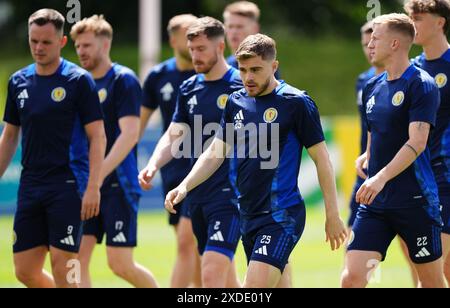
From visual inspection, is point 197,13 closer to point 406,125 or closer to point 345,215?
point 345,215

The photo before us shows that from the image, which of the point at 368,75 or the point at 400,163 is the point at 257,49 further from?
the point at 368,75

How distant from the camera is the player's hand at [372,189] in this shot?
701 cm

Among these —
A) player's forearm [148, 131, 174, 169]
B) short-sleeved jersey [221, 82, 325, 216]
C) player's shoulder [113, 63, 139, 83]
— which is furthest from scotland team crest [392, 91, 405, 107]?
player's shoulder [113, 63, 139, 83]

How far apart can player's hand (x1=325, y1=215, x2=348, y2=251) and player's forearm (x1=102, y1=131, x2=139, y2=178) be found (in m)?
Answer: 2.77

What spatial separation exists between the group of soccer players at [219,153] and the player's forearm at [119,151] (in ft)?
0.04

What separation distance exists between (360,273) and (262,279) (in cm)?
85

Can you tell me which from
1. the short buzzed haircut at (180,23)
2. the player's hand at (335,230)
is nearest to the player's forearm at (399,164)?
the player's hand at (335,230)

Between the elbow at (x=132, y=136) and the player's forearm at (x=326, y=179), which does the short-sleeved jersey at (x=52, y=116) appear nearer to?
the elbow at (x=132, y=136)

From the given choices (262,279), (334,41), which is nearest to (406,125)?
(262,279)

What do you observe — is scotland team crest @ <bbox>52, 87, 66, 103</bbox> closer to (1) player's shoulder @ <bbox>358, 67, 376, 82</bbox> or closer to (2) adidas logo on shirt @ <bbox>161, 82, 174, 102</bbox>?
(2) adidas logo on shirt @ <bbox>161, 82, 174, 102</bbox>

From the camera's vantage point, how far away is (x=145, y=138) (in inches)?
734

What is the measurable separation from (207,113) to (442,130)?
2138mm

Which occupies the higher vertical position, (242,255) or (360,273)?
(360,273)
